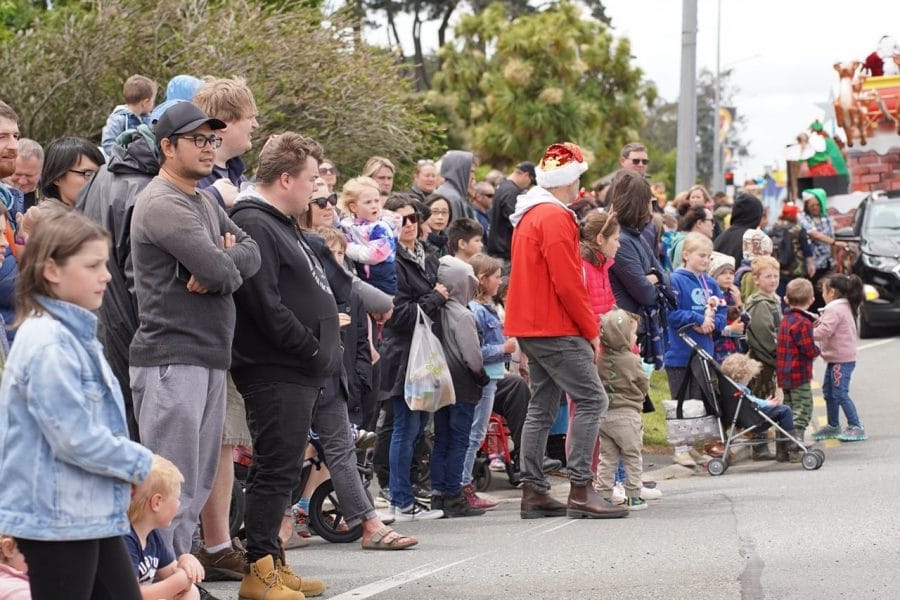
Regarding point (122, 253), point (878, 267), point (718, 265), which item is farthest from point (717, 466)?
point (878, 267)

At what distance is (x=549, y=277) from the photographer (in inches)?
342

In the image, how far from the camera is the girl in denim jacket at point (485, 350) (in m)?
9.59

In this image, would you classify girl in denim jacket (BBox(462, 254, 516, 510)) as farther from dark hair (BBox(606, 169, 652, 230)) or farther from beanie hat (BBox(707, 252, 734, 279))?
beanie hat (BBox(707, 252, 734, 279))

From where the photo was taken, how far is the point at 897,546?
742cm

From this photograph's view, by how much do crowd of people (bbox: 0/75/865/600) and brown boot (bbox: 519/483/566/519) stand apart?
0.04ft

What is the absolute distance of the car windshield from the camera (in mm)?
21922

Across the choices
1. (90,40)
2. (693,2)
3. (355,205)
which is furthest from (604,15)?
(355,205)

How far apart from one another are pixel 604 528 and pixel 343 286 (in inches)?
82.9

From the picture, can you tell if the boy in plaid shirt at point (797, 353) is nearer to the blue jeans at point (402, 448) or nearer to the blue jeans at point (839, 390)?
the blue jeans at point (839, 390)

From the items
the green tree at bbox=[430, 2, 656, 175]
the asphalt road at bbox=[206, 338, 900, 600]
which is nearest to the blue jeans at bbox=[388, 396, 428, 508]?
the asphalt road at bbox=[206, 338, 900, 600]

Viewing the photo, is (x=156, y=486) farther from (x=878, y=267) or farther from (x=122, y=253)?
(x=878, y=267)

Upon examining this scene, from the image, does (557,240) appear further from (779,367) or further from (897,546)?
(779,367)

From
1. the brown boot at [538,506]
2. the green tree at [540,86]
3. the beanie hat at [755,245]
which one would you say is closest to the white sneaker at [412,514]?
the brown boot at [538,506]

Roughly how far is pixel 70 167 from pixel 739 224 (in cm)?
943
